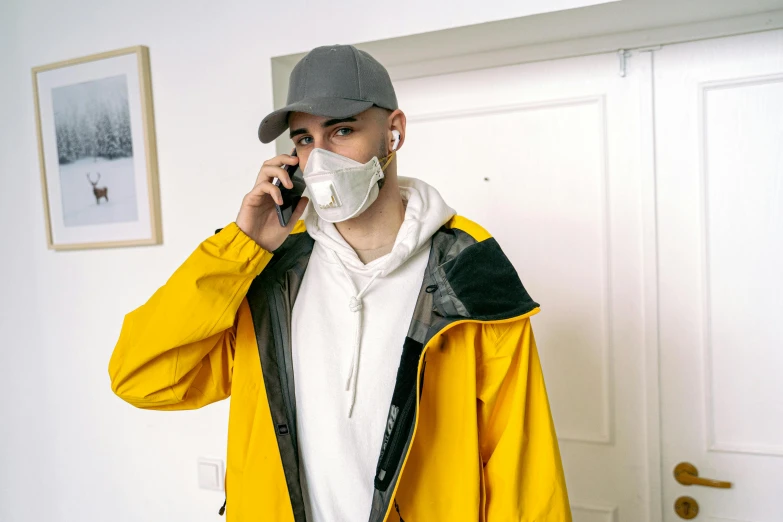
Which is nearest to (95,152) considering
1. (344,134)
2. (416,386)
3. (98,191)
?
(98,191)

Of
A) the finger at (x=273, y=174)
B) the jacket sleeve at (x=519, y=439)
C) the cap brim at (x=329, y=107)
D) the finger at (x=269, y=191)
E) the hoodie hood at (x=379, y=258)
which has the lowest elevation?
the jacket sleeve at (x=519, y=439)

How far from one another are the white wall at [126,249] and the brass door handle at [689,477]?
1.27m

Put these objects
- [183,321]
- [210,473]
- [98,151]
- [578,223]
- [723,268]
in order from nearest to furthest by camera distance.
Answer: [183,321] → [723,268] → [578,223] → [210,473] → [98,151]

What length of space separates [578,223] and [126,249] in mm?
1432

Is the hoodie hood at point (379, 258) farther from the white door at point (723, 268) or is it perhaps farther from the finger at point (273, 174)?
the white door at point (723, 268)

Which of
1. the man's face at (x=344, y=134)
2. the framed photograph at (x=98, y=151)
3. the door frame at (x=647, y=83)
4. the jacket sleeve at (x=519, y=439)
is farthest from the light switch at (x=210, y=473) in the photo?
the door frame at (x=647, y=83)

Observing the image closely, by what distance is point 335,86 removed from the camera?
1.09 meters

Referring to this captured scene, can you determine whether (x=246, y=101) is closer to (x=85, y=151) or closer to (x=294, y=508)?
(x=85, y=151)

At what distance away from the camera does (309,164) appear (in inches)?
42.3

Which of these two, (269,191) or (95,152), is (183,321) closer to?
(269,191)

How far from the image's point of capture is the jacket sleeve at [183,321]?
103 centimetres

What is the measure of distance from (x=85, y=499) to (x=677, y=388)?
199 centimetres

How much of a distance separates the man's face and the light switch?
112cm

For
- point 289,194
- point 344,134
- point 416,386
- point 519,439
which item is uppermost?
point 344,134
